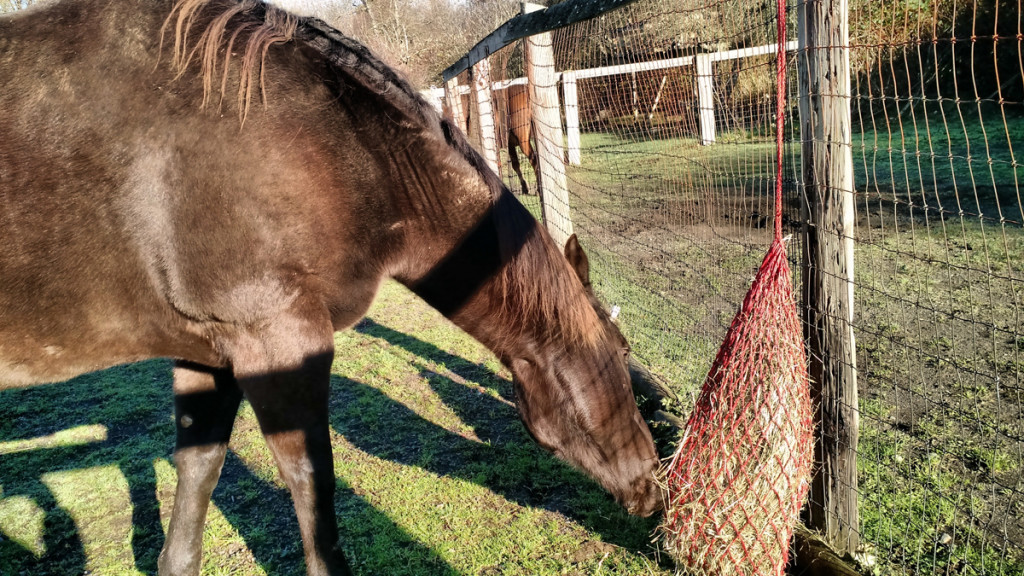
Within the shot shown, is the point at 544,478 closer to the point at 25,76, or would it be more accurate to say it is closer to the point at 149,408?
the point at 25,76

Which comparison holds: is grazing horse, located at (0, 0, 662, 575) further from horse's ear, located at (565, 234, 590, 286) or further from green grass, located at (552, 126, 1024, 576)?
green grass, located at (552, 126, 1024, 576)

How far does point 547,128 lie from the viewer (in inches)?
186

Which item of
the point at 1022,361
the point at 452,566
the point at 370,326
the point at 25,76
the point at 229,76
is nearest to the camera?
the point at 25,76

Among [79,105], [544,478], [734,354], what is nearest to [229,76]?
[79,105]

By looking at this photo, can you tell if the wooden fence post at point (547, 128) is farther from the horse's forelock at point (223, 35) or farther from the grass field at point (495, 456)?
the horse's forelock at point (223, 35)

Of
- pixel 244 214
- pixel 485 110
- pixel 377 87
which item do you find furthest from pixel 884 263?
pixel 244 214

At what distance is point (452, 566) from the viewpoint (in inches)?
107

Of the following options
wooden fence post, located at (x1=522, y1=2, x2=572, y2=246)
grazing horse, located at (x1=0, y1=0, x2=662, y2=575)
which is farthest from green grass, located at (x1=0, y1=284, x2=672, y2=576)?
wooden fence post, located at (x1=522, y1=2, x2=572, y2=246)

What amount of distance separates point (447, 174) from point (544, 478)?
5.56 ft

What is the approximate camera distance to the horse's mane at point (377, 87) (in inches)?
86.4

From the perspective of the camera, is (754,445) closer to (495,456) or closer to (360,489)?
(495,456)

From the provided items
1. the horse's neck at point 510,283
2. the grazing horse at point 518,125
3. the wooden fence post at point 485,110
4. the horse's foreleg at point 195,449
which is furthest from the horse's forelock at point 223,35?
the grazing horse at point 518,125

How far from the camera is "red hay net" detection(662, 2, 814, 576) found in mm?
2172

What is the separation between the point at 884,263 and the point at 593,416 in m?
4.30
